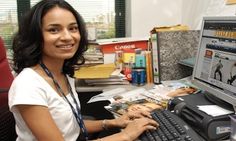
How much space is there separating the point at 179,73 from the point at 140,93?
0.42 m

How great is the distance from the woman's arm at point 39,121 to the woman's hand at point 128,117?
35 centimetres

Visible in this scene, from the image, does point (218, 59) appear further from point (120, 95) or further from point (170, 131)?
point (120, 95)

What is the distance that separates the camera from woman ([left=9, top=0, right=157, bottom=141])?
1.06 meters

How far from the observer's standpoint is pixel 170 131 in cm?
105

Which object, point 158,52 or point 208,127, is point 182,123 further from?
point 158,52

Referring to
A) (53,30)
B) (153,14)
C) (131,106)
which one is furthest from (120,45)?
(53,30)

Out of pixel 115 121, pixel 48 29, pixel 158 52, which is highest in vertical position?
A: pixel 48 29

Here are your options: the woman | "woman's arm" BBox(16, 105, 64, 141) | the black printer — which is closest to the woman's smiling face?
the woman

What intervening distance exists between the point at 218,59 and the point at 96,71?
1010 mm

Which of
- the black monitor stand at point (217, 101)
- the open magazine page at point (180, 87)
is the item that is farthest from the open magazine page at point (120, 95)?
the black monitor stand at point (217, 101)

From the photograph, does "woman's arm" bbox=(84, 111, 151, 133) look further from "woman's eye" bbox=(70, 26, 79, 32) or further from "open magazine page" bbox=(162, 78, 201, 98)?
"woman's eye" bbox=(70, 26, 79, 32)

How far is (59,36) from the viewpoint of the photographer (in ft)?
3.90

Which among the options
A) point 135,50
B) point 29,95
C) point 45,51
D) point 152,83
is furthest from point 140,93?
point 29,95

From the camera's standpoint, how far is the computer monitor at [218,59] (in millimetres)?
1125
